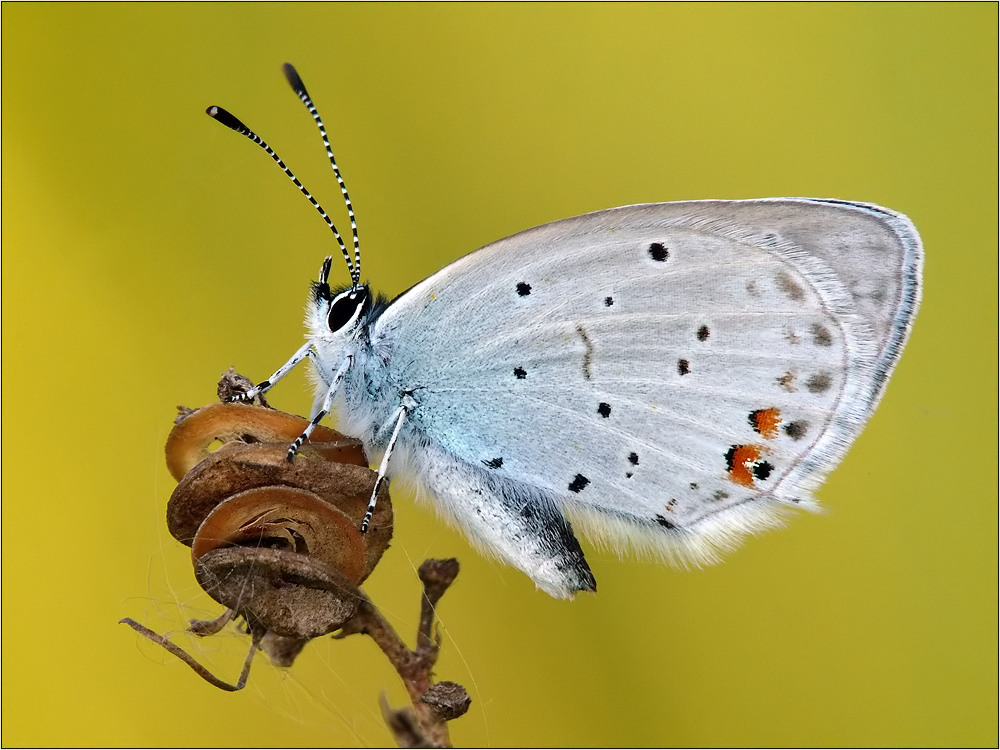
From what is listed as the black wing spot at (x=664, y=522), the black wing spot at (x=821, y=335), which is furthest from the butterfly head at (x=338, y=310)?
the black wing spot at (x=821, y=335)

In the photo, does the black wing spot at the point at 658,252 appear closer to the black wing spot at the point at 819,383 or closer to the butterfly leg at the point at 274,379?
the black wing spot at the point at 819,383

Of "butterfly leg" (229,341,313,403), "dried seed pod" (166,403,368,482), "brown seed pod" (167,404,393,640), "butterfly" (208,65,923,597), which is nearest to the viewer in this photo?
"brown seed pod" (167,404,393,640)

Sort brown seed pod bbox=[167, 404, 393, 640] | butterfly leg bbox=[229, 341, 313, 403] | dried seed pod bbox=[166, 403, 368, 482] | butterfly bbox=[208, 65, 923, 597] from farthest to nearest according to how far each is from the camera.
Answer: butterfly bbox=[208, 65, 923, 597] < butterfly leg bbox=[229, 341, 313, 403] < dried seed pod bbox=[166, 403, 368, 482] < brown seed pod bbox=[167, 404, 393, 640]

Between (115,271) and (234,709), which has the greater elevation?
(115,271)

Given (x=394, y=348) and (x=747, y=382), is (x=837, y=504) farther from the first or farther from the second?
(x=394, y=348)

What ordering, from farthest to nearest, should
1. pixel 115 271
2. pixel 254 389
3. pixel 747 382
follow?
1. pixel 115 271
2. pixel 747 382
3. pixel 254 389

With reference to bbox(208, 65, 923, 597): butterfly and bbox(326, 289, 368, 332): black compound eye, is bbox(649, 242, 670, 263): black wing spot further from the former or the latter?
bbox(326, 289, 368, 332): black compound eye

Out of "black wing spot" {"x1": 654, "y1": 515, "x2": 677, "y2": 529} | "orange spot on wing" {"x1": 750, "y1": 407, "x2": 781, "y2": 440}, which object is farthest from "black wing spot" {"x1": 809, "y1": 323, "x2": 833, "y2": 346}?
"black wing spot" {"x1": 654, "y1": 515, "x2": 677, "y2": 529}

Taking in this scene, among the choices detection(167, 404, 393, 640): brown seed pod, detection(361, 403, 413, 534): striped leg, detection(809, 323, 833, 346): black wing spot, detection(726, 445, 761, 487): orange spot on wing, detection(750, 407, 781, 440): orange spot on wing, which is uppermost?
detection(167, 404, 393, 640): brown seed pod

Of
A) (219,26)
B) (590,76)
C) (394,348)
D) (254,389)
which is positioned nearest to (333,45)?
(219,26)
